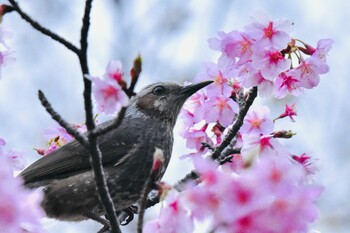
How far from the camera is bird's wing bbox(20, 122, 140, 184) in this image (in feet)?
10.4

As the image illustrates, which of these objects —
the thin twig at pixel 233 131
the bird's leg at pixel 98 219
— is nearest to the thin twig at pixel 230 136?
the thin twig at pixel 233 131

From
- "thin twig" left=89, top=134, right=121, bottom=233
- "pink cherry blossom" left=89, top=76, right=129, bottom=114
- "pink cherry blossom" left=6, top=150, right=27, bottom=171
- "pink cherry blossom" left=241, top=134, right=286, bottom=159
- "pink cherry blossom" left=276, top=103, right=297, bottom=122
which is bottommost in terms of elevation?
"thin twig" left=89, top=134, right=121, bottom=233

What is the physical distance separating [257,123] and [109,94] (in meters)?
1.08

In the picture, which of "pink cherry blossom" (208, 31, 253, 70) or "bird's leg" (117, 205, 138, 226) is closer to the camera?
"pink cherry blossom" (208, 31, 253, 70)

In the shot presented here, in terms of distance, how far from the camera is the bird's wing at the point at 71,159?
3172 mm

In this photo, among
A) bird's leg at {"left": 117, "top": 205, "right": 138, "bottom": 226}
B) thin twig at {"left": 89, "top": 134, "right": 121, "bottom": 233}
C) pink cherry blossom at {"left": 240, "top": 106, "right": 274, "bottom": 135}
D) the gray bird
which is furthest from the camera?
bird's leg at {"left": 117, "top": 205, "right": 138, "bottom": 226}

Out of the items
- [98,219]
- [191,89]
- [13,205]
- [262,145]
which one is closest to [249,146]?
[262,145]

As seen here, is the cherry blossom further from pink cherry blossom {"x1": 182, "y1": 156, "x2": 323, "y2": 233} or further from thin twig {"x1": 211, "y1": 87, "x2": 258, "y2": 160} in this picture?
pink cherry blossom {"x1": 182, "y1": 156, "x2": 323, "y2": 233}

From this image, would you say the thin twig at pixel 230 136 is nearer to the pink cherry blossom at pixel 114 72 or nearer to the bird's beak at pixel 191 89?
the bird's beak at pixel 191 89

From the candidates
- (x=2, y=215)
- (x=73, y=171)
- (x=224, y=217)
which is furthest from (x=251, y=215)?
(x=73, y=171)

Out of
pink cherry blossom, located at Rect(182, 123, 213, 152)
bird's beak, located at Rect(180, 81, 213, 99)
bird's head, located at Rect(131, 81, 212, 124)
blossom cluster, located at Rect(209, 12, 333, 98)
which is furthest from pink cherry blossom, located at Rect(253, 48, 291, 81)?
bird's head, located at Rect(131, 81, 212, 124)

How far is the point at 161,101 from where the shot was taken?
3592mm

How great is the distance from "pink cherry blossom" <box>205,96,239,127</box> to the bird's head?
0.54m

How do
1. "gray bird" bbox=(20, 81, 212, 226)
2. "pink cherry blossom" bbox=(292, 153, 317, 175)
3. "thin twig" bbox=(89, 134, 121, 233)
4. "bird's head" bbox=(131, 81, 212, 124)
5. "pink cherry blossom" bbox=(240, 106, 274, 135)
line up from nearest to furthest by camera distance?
1. "thin twig" bbox=(89, 134, 121, 233)
2. "pink cherry blossom" bbox=(292, 153, 317, 175)
3. "pink cherry blossom" bbox=(240, 106, 274, 135)
4. "gray bird" bbox=(20, 81, 212, 226)
5. "bird's head" bbox=(131, 81, 212, 124)
